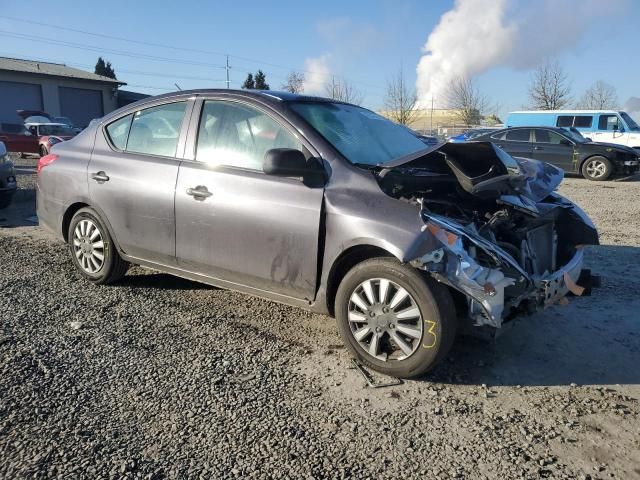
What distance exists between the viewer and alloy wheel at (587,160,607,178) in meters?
14.7

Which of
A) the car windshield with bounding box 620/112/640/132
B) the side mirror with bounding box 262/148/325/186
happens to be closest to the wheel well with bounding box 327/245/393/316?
the side mirror with bounding box 262/148/325/186

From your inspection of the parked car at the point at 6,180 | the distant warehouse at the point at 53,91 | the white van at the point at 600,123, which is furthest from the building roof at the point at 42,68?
the white van at the point at 600,123

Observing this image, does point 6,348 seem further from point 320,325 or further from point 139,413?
point 320,325

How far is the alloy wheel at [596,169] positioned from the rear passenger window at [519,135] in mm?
1883

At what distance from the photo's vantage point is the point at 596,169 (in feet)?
48.6

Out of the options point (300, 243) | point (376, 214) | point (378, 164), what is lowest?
point (300, 243)

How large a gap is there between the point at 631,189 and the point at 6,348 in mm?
13606

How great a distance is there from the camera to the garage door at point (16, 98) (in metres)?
33.7

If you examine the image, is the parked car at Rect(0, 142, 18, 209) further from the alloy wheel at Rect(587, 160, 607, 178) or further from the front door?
the alloy wheel at Rect(587, 160, 607, 178)

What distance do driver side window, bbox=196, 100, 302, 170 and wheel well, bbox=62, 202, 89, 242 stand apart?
1.60 meters

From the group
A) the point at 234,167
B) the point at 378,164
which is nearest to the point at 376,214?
the point at 378,164

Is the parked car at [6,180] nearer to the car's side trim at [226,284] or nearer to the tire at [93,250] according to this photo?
the tire at [93,250]

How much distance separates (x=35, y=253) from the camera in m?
6.11

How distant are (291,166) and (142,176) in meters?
1.61
